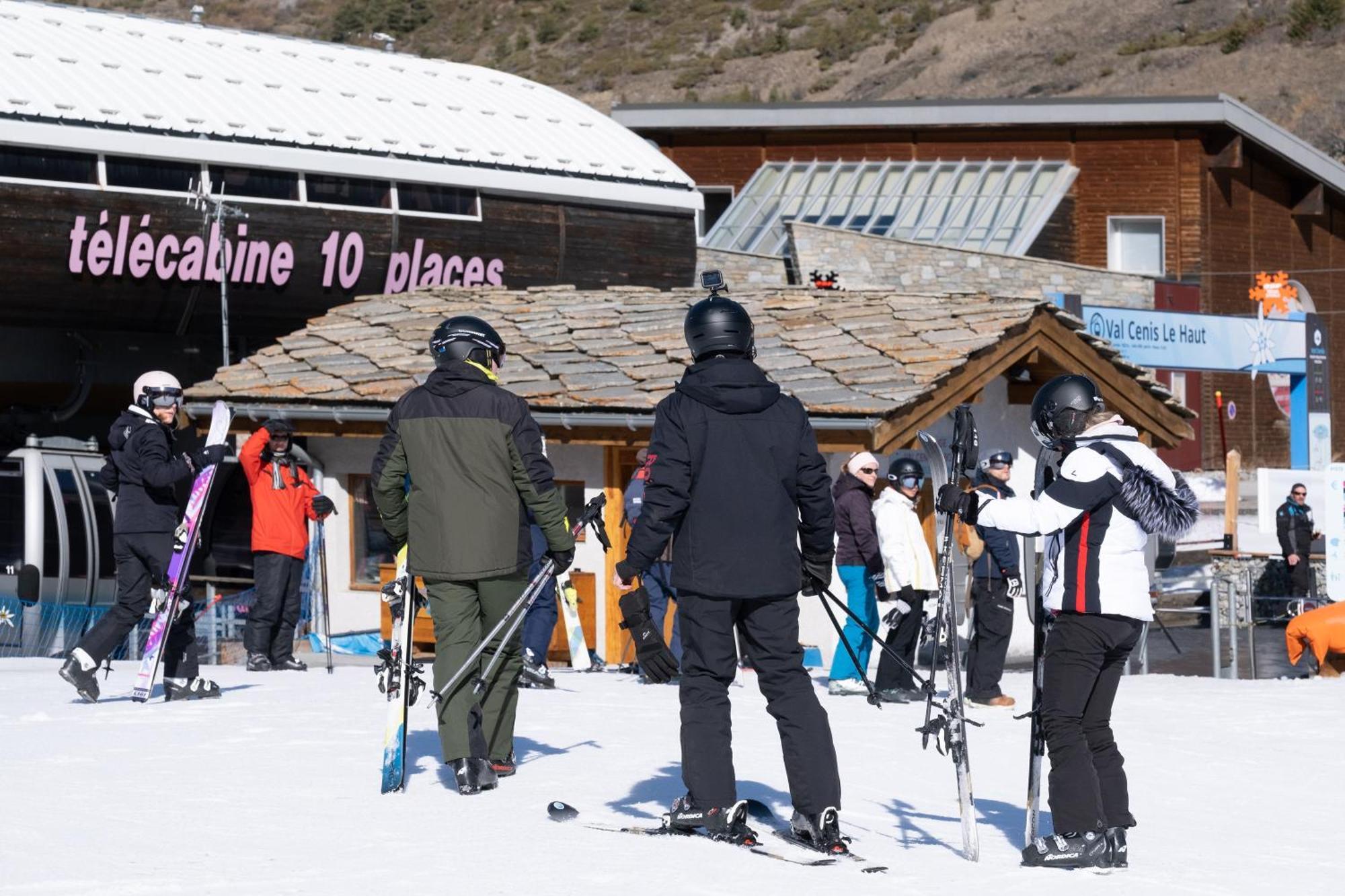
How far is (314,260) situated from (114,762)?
59.4 feet

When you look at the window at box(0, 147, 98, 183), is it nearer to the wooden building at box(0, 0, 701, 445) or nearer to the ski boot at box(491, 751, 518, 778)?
the wooden building at box(0, 0, 701, 445)

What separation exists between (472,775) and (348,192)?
19511 millimetres

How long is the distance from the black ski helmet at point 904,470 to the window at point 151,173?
14.0 m

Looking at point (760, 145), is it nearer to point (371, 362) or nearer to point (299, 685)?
point (371, 362)

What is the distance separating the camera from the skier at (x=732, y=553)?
21.7 ft

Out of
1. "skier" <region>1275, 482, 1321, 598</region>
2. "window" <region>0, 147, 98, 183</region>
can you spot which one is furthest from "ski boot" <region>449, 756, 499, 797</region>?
"window" <region>0, 147, 98, 183</region>

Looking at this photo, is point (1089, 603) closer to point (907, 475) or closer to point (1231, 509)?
point (907, 475)

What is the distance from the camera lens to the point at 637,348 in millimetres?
17656

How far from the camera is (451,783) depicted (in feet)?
26.3

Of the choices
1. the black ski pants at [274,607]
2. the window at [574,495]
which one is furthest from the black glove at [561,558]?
the window at [574,495]

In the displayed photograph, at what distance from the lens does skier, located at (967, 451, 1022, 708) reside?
12.1 m

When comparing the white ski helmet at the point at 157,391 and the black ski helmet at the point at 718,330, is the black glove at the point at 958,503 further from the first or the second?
the white ski helmet at the point at 157,391

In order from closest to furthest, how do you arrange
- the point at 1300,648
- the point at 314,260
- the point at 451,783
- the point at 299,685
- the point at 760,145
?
the point at 451,783 < the point at 299,685 < the point at 1300,648 < the point at 314,260 < the point at 760,145

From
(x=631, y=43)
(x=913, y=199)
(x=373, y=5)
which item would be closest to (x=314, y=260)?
(x=913, y=199)
